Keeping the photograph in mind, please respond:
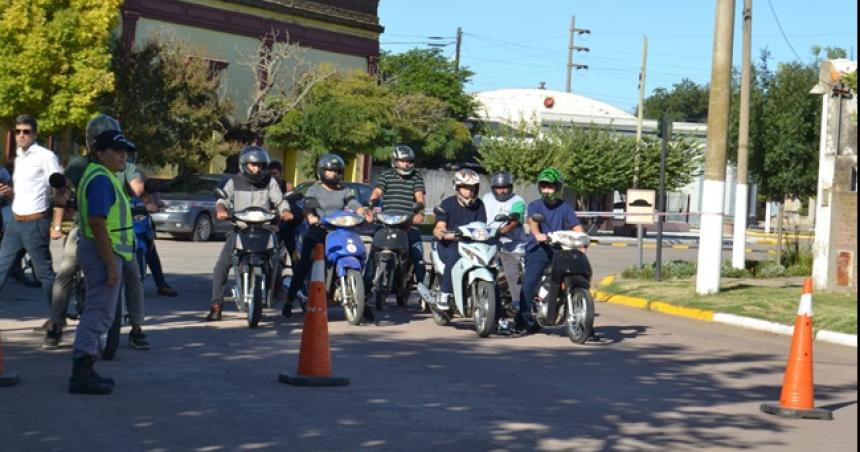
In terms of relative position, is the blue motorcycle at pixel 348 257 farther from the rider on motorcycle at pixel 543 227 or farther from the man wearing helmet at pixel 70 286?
the man wearing helmet at pixel 70 286

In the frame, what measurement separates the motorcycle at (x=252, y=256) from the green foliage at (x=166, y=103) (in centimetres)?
2297

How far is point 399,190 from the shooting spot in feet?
52.6

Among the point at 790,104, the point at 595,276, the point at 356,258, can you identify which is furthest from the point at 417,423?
the point at 790,104

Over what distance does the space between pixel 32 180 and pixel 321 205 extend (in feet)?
11.7

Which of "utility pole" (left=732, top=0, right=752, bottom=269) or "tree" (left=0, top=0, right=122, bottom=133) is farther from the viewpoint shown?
"tree" (left=0, top=0, right=122, bottom=133)

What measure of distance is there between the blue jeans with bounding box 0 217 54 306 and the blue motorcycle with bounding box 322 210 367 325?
126 inches

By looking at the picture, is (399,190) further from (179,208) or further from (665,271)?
(179,208)

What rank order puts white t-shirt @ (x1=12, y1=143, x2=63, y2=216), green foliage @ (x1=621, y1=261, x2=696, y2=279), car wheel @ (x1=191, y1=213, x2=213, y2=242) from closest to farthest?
white t-shirt @ (x1=12, y1=143, x2=63, y2=216) → green foliage @ (x1=621, y1=261, x2=696, y2=279) → car wheel @ (x1=191, y1=213, x2=213, y2=242)

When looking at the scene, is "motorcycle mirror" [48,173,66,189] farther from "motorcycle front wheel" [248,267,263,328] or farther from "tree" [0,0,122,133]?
"tree" [0,0,122,133]

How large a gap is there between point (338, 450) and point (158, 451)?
0.99 metres

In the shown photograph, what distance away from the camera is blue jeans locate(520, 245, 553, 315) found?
567 inches

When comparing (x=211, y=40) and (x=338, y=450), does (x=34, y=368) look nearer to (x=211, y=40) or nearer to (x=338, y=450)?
(x=338, y=450)

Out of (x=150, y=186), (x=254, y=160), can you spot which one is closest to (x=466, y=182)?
(x=254, y=160)

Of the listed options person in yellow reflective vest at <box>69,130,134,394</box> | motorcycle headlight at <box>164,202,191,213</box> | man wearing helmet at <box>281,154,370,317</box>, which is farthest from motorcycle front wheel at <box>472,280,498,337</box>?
motorcycle headlight at <box>164,202,191,213</box>
